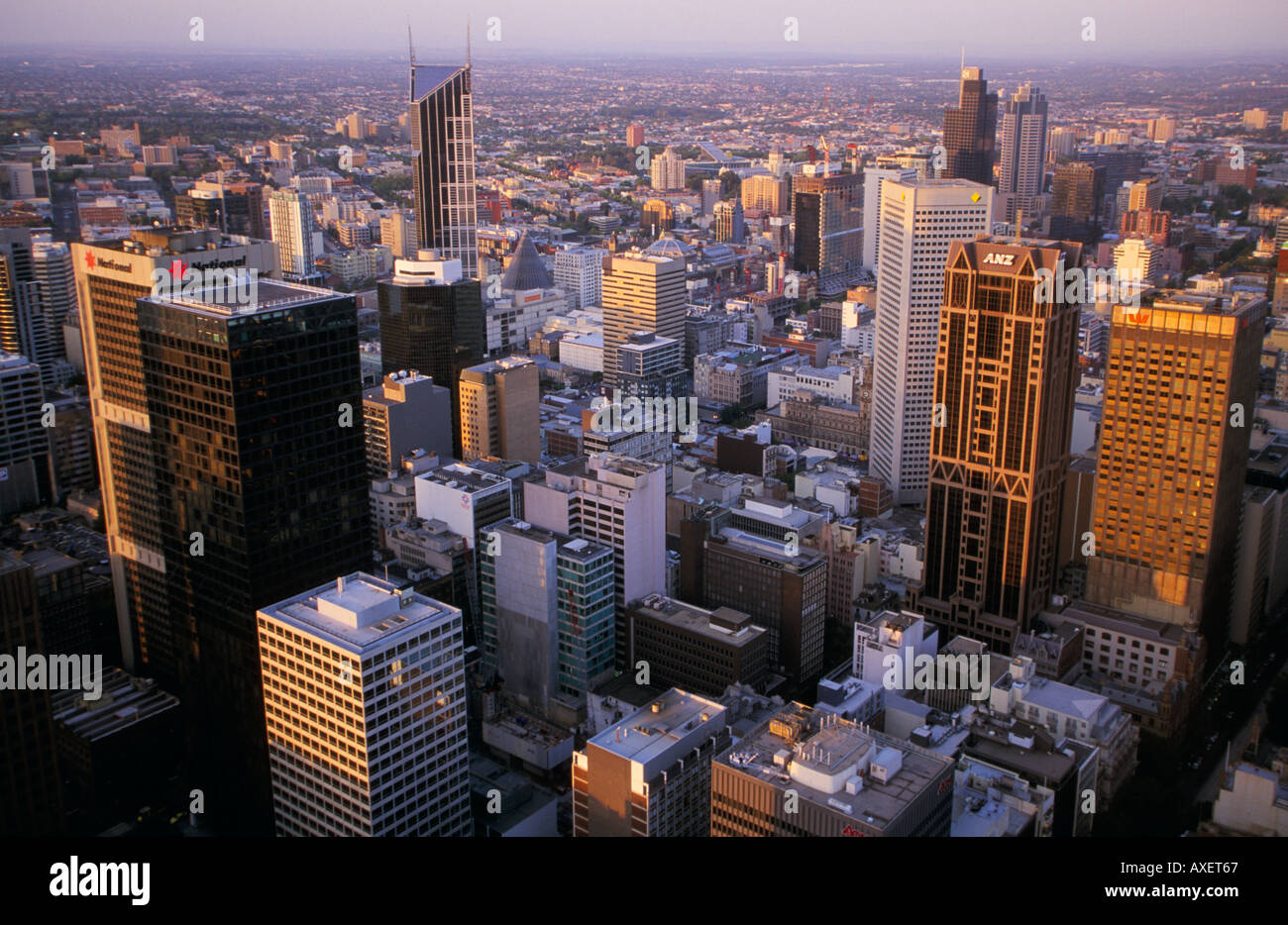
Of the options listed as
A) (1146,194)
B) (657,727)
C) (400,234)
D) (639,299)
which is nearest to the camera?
(657,727)

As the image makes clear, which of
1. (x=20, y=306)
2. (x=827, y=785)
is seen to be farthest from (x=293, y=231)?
(x=827, y=785)

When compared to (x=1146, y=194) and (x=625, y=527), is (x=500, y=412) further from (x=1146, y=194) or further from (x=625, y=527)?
(x=1146, y=194)

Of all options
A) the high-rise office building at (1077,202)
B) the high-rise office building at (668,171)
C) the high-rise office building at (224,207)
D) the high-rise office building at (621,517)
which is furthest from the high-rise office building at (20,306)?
the high-rise office building at (668,171)

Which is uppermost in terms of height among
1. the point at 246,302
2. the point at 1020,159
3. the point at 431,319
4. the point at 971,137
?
the point at 971,137

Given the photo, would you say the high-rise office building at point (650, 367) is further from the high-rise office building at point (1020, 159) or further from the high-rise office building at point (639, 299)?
the high-rise office building at point (1020, 159)

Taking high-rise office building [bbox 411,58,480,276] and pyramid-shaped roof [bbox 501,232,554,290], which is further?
pyramid-shaped roof [bbox 501,232,554,290]

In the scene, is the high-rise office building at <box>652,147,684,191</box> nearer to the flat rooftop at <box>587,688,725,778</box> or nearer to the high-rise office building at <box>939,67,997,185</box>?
the high-rise office building at <box>939,67,997,185</box>

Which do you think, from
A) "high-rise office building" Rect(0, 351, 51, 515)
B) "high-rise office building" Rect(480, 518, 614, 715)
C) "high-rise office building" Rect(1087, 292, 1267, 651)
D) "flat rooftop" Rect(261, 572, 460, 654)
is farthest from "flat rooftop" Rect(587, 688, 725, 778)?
"high-rise office building" Rect(0, 351, 51, 515)
